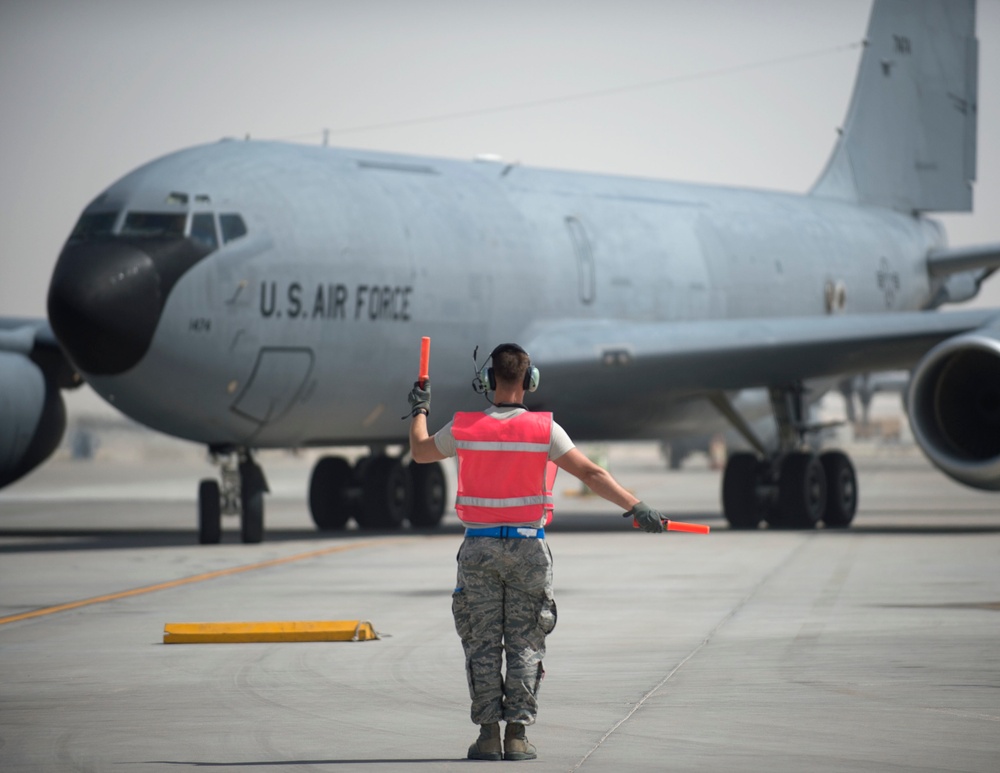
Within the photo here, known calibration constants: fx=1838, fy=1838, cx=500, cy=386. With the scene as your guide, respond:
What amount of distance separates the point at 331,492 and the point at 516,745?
15277mm

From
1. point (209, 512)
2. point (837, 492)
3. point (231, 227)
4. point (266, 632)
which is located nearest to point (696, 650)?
point (266, 632)

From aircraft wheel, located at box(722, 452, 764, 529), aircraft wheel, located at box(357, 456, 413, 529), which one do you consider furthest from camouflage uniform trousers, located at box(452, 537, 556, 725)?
aircraft wheel, located at box(357, 456, 413, 529)

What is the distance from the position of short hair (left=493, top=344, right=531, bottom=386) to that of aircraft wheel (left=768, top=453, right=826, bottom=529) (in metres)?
14.1

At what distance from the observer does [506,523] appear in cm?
680

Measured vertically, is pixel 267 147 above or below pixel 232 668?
above

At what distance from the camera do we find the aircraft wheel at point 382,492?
21391 mm

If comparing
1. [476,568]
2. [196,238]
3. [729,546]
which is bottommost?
[729,546]

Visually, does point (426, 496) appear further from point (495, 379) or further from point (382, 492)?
point (495, 379)

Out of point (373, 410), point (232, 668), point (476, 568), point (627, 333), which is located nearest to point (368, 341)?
point (373, 410)

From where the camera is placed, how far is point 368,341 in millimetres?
18688

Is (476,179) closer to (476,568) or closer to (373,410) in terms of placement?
(373,410)

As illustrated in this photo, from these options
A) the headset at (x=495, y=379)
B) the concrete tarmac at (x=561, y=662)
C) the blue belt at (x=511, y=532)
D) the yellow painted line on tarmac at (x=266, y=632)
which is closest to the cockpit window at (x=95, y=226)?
the concrete tarmac at (x=561, y=662)

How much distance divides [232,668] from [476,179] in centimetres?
1303

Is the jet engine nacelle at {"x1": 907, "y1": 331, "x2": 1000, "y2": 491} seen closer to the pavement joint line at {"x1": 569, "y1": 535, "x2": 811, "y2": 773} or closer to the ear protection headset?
the pavement joint line at {"x1": 569, "y1": 535, "x2": 811, "y2": 773}
